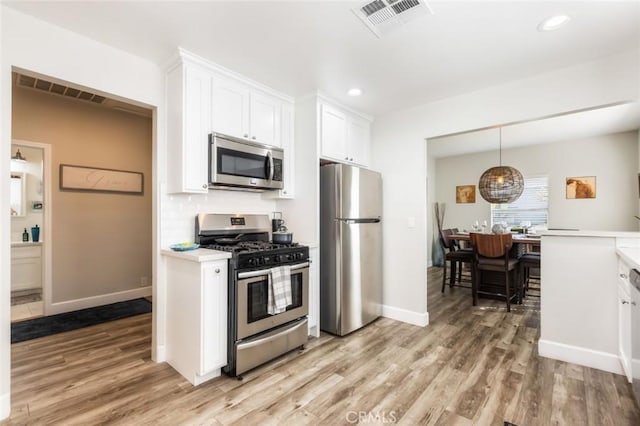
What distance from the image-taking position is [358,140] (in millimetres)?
3699

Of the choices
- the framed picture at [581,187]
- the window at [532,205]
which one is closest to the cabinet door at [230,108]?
the window at [532,205]

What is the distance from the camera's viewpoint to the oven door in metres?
2.27

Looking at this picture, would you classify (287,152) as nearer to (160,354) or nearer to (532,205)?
(160,354)

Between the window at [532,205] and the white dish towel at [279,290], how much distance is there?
576 cm

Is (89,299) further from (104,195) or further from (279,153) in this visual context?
(279,153)

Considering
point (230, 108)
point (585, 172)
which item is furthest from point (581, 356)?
point (585, 172)

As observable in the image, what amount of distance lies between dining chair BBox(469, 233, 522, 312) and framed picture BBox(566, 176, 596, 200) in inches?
101

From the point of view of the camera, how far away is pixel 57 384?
2166 mm

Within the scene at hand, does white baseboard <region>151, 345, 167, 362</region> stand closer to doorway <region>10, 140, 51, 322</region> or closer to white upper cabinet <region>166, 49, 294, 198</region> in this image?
white upper cabinet <region>166, 49, 294, 198</region>

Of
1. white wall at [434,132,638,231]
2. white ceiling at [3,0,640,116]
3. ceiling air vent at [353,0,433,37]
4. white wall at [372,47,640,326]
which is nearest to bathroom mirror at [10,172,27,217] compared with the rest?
white ceiling at [3,0,640,116]

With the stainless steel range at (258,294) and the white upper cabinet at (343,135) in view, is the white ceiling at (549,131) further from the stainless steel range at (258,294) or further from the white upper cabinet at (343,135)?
the stainless steel range at (258,294)

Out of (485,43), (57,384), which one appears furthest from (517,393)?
(57,384)

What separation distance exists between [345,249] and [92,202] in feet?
11.1

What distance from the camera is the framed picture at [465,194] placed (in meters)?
6.77
